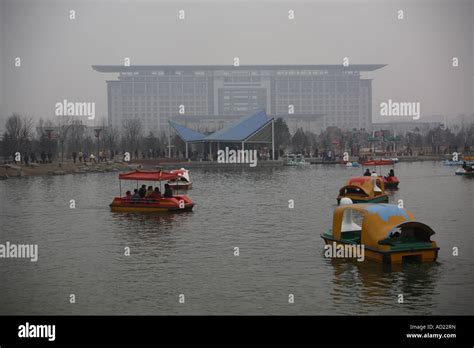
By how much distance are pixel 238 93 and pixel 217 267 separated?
15498 cm

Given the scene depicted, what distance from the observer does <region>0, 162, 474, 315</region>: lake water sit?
40.4 ft

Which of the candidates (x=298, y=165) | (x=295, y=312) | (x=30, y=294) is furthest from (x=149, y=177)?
(x=298, y=165)

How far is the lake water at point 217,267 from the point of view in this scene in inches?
485

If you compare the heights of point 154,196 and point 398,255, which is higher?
point 154,196

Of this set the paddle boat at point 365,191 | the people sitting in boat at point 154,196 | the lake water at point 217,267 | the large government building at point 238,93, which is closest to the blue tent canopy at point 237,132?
the paddle boat at point 365,191

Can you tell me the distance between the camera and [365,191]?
27.9 m

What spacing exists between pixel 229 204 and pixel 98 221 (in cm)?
720

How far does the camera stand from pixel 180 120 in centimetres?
16025

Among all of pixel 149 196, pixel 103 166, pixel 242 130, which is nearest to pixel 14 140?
pixel 103 166

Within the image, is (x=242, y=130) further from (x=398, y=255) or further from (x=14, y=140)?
(x=398, y=255)

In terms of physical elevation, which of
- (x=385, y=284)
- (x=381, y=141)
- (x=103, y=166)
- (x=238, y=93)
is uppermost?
(x=238, y=93)

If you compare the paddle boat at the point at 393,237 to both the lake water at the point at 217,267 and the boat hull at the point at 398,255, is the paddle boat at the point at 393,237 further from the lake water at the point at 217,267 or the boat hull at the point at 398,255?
the lake water at the point at 217,267

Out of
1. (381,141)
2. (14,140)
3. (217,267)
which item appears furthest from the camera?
(381,141)

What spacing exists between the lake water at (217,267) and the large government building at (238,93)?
13702 centimetres
